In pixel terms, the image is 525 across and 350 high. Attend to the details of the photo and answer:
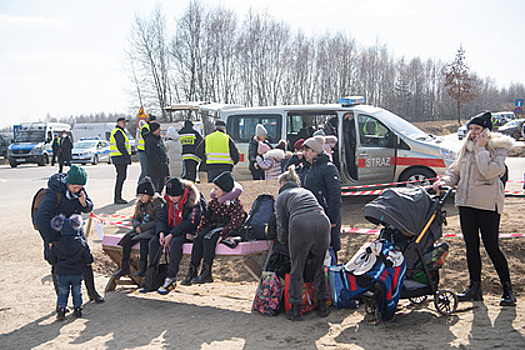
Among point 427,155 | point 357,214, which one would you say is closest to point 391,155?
point 427,155

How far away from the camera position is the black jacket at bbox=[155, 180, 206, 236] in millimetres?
5945

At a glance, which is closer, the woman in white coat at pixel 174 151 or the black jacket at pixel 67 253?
the black jacket at pixel 67 253

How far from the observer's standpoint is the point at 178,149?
1264 centimetres

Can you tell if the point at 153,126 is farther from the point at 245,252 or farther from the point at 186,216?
the point at 245,252

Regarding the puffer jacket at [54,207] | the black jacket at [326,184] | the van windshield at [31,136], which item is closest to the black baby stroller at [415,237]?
the black jacket at [326,184]

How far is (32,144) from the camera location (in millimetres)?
29797

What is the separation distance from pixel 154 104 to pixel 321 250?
36.4 meters

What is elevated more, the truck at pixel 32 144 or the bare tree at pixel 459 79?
the bare tree at pixel 459 79

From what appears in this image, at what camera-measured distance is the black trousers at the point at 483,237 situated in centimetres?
493

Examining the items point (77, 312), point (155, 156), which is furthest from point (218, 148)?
point (77, 312)

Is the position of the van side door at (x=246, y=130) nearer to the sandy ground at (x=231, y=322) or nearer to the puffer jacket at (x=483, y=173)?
the sandy ground at (x=231, y=322)

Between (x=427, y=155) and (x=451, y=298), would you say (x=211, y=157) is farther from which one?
(x=451, y=298)

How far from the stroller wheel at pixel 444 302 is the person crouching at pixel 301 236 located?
3.64 feet

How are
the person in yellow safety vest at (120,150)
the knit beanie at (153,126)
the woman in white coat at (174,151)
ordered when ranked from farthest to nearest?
the woman in white coat at (174,151)
the person in yellow safety vest at (120,150)
the knit beanie at (153,126)
